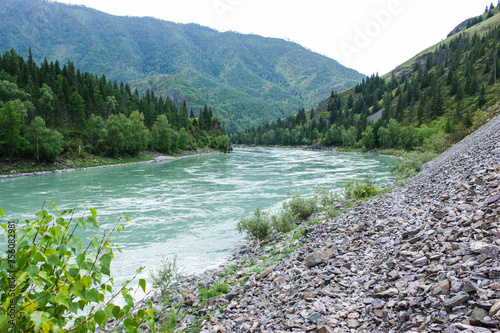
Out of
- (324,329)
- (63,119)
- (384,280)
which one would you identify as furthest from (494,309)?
(63,119)

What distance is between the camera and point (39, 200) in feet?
93.5

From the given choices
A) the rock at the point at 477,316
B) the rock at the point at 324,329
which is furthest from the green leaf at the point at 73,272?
the rock at the point at 477,316

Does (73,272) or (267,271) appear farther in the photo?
(267,271)

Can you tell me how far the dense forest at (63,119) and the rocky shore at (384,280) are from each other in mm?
59707

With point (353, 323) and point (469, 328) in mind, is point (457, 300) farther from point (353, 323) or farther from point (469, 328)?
point (353, 323)

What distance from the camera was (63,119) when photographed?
80125 millimetres

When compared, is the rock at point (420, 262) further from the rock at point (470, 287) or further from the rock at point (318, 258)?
the rock at point (318, 258)

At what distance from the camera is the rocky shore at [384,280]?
4395 mm

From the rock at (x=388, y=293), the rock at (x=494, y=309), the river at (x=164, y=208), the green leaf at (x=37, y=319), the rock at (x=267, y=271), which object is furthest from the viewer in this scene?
the river at (x=164, y=208)

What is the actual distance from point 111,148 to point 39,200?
170 feet

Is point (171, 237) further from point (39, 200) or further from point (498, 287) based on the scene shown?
point (39, 200)

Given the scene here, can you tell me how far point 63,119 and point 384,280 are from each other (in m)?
94.8

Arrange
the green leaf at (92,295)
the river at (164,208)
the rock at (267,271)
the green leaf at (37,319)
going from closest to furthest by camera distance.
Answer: the green leaf at (37,319), the green leaf at (92,295), the rock at (267,271), the river at (164,208)

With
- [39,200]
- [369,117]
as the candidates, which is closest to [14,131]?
[39,200]
